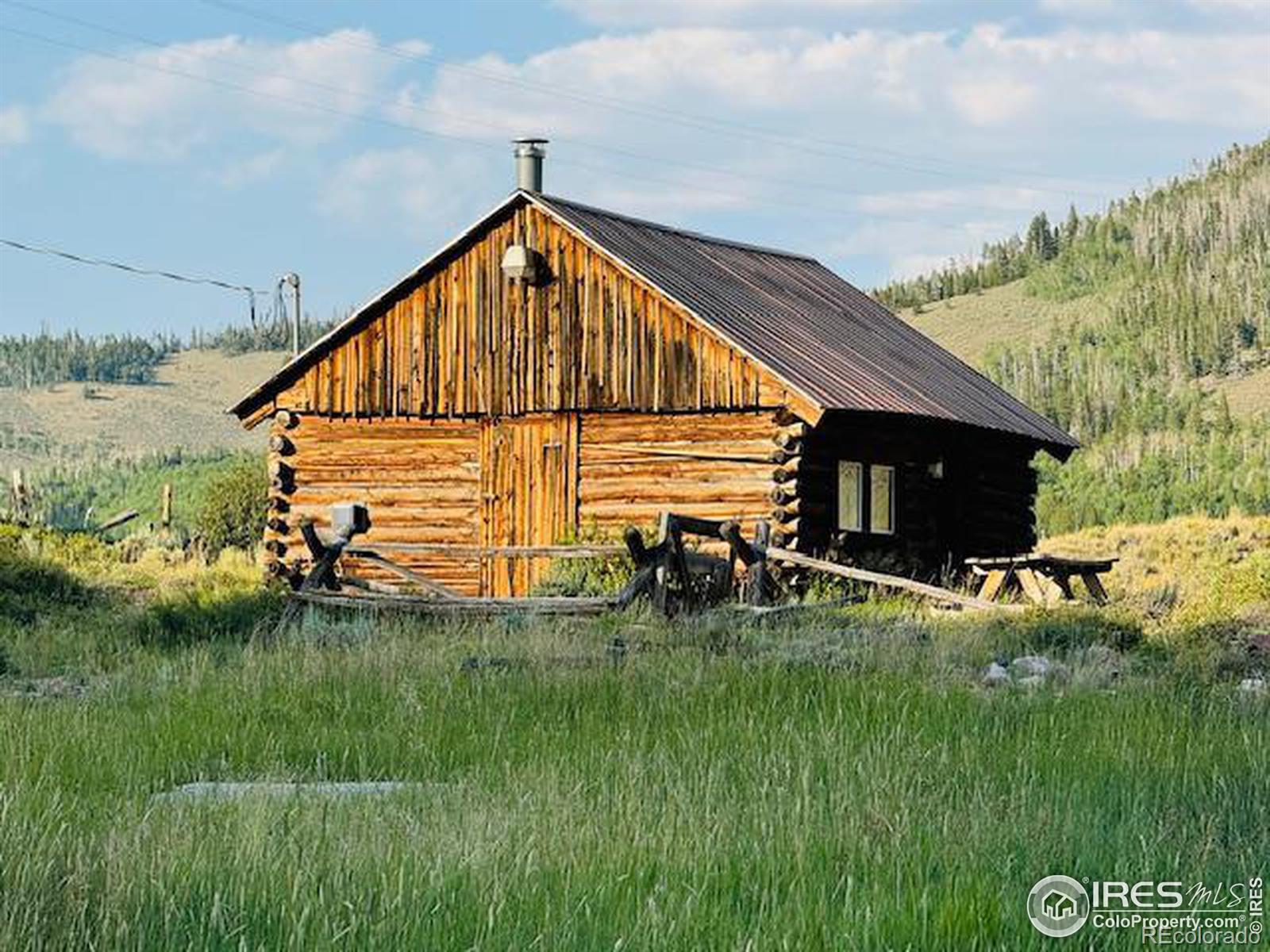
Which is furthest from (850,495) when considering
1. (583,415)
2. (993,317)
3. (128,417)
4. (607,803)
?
(128,417)

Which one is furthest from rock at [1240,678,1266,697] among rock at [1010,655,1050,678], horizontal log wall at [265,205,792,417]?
horizontal log wall at [265,205,792,417]

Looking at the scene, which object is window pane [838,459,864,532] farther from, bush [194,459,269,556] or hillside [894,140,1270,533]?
hillside [894,140,1270,533]

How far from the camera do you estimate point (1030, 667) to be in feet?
48.6

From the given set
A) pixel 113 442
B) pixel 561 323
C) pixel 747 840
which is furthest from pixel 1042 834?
pixel 113 442

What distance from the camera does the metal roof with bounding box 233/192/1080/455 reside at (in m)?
26.7

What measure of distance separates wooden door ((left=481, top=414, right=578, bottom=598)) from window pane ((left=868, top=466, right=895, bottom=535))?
431 centimetres

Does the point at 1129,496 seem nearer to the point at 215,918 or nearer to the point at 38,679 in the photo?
the point at 38,679

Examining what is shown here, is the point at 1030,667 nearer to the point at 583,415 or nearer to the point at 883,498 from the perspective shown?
the point at 583,415

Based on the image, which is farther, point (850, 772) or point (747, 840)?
point (850, 772)

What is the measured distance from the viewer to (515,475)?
28.2 m

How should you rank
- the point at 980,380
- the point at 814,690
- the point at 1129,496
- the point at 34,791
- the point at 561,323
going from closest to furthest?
the point at 34,791, the point at 814,690, the point at 561,323, the point at 980,380, the point at 1129,496

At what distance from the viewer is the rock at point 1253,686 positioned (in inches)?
525

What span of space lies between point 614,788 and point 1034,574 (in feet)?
56.3

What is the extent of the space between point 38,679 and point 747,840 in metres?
9.26
